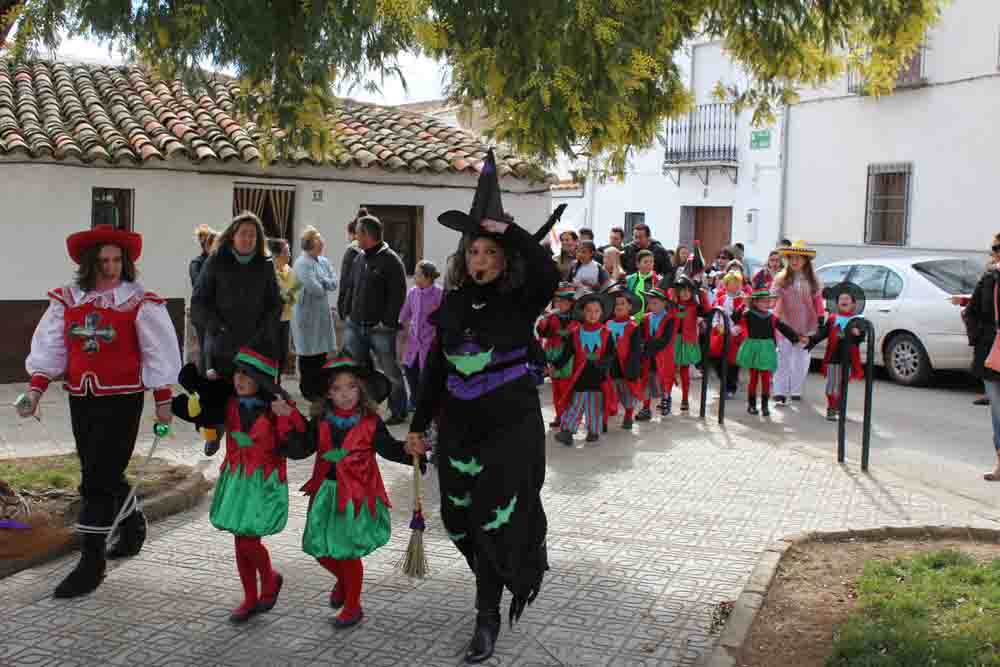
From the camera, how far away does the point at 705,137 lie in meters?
25.0

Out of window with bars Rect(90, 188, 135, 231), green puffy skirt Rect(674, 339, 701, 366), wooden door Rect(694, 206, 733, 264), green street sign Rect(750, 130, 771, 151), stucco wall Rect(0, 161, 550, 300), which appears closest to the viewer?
green puffy skirt Rect(674, 339, 701, 366)

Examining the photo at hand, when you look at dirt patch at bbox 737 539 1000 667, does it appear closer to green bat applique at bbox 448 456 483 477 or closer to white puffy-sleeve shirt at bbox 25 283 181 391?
green bat applique at bbox 448 456 483 477

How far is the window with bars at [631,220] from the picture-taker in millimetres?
27141

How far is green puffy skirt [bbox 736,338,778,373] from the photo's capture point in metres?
11.0

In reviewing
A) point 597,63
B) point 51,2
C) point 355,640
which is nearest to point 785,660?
point 355,640

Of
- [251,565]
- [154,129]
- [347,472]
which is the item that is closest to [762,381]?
[347,472]

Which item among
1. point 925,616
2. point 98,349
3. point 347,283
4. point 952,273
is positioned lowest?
point 925,616

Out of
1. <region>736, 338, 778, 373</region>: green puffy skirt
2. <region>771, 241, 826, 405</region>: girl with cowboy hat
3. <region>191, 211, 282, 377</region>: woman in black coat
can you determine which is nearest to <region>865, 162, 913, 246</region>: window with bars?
<region>771, 241, 826, 405</region>: girl with cowboy hat

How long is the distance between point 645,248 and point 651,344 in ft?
13.0

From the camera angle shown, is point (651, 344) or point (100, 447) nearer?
point (100, 447)

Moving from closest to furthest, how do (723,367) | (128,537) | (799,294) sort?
(128,537), (723,367), (799,294)

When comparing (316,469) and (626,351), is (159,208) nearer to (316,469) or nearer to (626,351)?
(626,351)

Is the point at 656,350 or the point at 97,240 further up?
the point at 97,240

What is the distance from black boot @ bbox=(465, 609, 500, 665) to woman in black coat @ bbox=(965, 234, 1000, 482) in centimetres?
515
